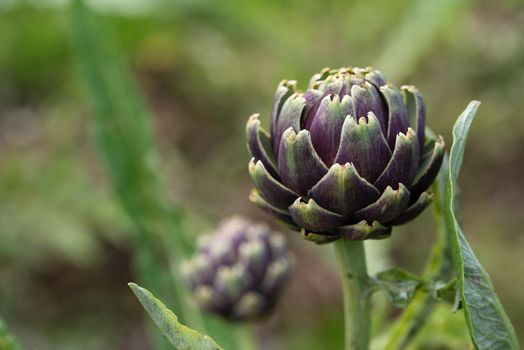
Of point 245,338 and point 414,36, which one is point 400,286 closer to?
point 245,338

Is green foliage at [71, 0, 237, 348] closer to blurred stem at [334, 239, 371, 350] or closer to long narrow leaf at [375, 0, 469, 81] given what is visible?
blurred stem at [334, 239, 371, 350]

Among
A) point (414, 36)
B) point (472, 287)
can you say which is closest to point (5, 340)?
point (472, 287)

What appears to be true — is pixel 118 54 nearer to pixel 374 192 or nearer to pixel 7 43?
pixel 374 192

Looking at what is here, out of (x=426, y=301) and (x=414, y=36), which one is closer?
(x=426, y=301)

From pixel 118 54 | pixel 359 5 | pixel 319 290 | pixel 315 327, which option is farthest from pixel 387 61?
pixel 118 54

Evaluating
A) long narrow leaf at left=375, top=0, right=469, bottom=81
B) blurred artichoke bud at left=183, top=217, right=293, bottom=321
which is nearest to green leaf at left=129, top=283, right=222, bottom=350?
blurred artichoke bud at left=183, top=217, right=293, bottom=321

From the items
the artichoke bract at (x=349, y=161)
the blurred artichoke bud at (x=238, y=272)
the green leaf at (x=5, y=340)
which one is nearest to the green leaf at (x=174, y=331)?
the artichoke bract at (x=349, y=161)
